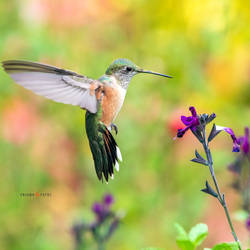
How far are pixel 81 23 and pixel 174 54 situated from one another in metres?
1.10

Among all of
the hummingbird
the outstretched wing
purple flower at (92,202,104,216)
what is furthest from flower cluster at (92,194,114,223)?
the outstretched wing

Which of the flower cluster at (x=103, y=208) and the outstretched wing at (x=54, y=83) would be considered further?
the flower cluster at (x=103, y=208)

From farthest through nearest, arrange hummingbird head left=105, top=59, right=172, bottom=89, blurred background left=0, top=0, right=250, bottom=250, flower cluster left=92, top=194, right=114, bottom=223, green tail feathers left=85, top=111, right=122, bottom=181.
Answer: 1. blurred background left=0, top=0, right=250, bottom=250
2. flower cluster left=92, top=194, right=114, bottom=223
3. hummingbird head left=105, top=59, right=172, bottom=89
4. green tail feathers left=85, top=111, right=122, bottom=181

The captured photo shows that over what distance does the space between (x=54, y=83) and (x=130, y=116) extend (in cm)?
260

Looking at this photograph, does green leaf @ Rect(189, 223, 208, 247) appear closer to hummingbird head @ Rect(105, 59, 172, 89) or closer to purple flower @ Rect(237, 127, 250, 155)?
purple flower @ Rect(237, 127, 250, 155)

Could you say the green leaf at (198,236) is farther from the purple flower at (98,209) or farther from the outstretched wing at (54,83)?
the purple flower at (98,209)

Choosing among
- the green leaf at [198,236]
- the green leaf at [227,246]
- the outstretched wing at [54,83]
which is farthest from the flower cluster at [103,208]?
the green leaf at [227,246]

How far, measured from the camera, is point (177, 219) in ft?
12.5

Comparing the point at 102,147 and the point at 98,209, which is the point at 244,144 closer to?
the point at 102,147

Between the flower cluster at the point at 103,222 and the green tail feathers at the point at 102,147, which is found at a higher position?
the green tail feathers at the point at 102,147

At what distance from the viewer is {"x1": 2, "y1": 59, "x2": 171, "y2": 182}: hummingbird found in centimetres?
172

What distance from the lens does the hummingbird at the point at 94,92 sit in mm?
1722

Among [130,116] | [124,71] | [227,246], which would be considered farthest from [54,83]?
[130,116]

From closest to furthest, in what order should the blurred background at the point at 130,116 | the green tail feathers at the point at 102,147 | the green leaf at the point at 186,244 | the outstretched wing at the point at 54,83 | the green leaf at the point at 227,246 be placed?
the green leaf at the point at 227,246 → the green leaf at the point at 186,244 → the outstretched wing at the point at 54,83 → the green tail feathers at the point at 102,147 → the blurred background at the point at 130,116
